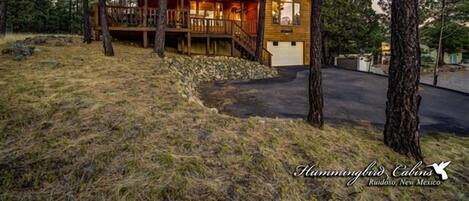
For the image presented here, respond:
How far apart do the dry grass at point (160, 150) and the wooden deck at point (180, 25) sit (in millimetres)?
9301

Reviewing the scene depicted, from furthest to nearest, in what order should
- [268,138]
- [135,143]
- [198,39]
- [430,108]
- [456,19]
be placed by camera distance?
[456,19] → [198,39] → [430,108] → [268,138] → [135,143]

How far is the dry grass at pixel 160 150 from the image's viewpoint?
3383mm

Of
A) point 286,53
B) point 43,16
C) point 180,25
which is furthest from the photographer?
point 43,16

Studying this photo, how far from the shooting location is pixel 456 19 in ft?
77.3

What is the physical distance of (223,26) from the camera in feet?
60.1

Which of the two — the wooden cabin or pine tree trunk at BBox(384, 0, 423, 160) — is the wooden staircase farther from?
pine tree trunk at BBox(384, 0, 423, 160)

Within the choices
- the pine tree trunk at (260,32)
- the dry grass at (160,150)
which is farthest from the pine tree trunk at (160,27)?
the dry grass at (160,150)

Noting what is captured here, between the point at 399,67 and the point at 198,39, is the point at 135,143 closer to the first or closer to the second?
the point at 399,67

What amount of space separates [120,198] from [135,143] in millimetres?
→ 1107

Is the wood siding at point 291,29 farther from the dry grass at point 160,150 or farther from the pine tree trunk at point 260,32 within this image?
the dry grass at point 160,150

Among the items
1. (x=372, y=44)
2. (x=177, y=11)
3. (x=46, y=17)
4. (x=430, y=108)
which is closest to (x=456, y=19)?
(x=372, y=44)

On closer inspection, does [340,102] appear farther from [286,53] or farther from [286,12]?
[286,12]

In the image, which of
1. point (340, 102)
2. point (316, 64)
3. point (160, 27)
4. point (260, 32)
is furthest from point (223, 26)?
point (316, 64)

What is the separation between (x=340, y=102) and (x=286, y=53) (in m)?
12.9
